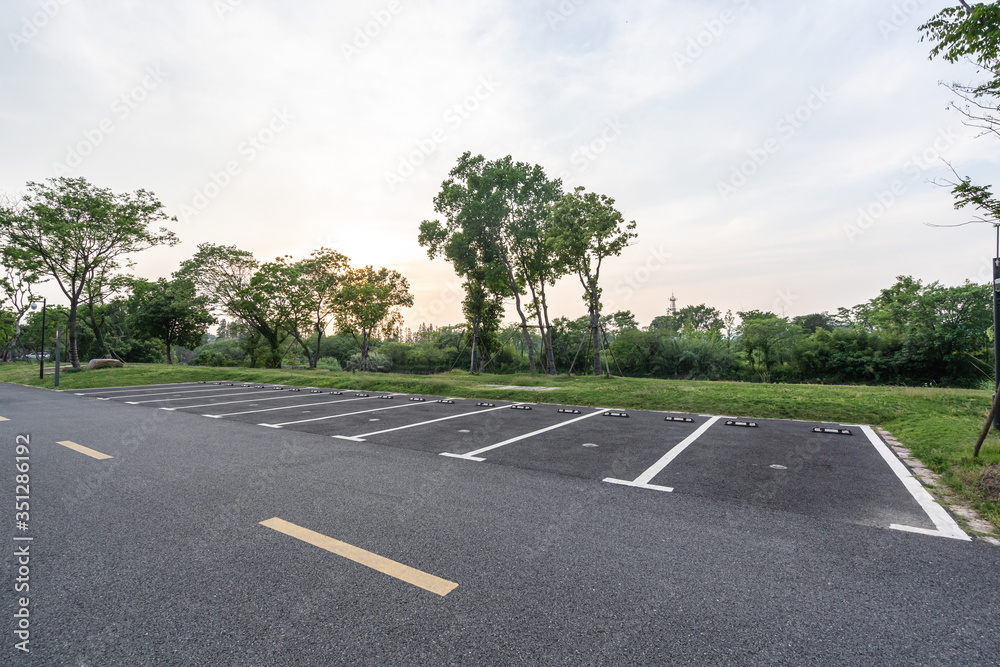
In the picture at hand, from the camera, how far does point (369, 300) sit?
25.3m

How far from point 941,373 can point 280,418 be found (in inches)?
1002

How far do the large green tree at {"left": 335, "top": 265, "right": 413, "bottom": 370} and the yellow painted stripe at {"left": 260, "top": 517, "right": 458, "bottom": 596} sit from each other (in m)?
23.4

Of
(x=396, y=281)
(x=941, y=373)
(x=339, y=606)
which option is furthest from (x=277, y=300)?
(x=941, y=373)

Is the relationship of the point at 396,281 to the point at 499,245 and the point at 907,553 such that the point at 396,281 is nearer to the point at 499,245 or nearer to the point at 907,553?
the point at 499,245

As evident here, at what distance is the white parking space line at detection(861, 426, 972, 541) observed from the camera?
284 cm

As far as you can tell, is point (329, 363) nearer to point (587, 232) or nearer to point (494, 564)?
point (587, 232)

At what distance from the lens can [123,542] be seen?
8.54 feet

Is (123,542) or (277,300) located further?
(277,300)

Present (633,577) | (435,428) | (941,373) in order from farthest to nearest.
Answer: (941,373) < (435,428) < (633,577)

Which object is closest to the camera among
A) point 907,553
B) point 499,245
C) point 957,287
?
point 907,553

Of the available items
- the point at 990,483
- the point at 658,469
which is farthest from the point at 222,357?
the point at 990,483

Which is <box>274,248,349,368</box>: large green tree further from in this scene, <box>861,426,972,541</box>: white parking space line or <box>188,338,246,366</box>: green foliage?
<box>861,426,972,541</box>: white parking space line

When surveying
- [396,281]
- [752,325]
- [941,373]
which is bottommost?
[941,373]

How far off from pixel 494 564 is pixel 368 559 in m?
0.73
